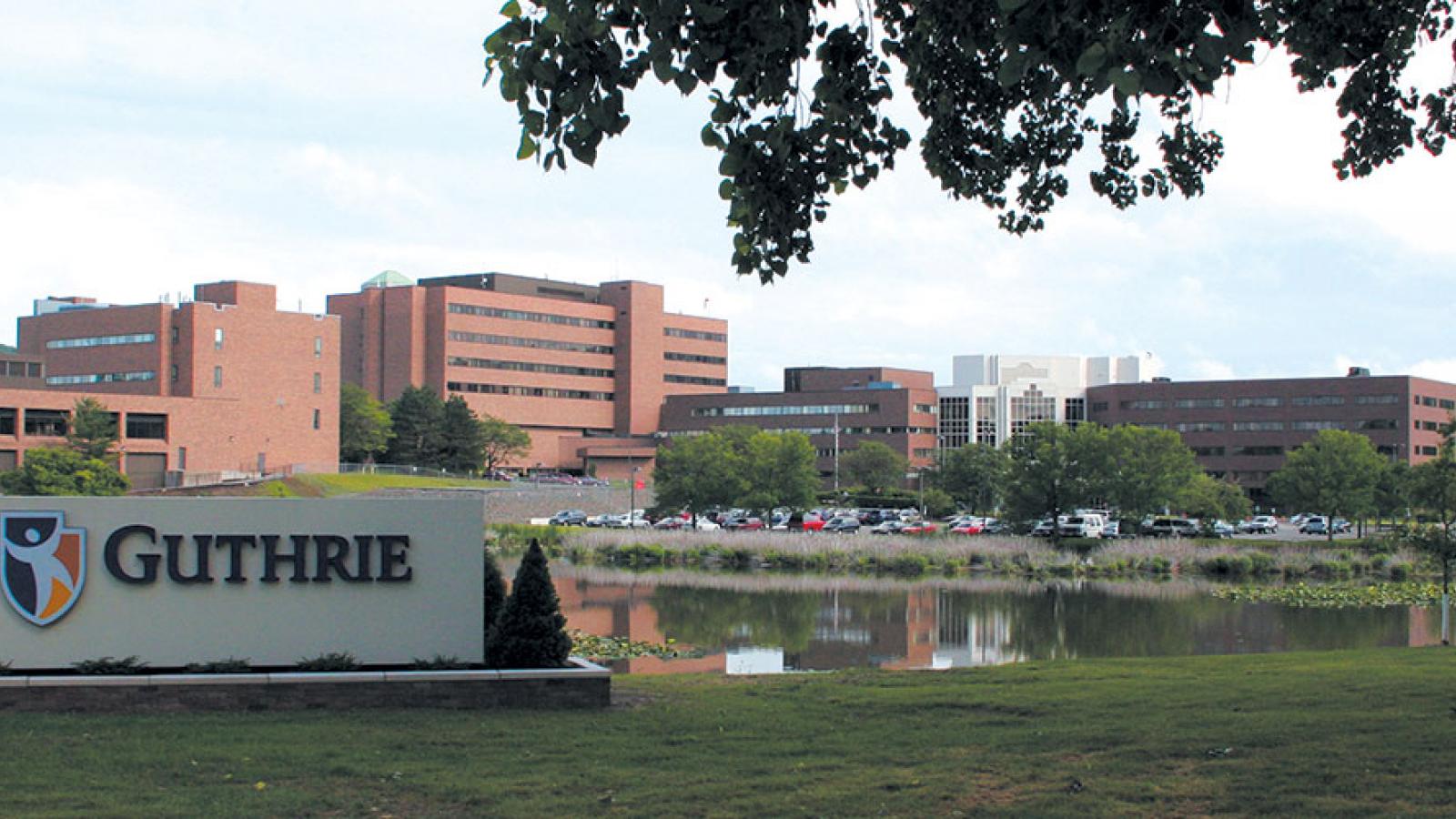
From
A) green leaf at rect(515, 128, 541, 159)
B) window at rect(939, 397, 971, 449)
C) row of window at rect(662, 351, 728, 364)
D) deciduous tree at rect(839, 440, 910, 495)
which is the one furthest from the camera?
row of window at rect(662, 351, 728, 364)

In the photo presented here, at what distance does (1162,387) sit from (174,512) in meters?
119

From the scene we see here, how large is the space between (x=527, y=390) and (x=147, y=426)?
A: 168 ft

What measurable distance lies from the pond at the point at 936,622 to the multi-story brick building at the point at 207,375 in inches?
1972

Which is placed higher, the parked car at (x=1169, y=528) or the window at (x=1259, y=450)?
the window at (x=1259, y=450)

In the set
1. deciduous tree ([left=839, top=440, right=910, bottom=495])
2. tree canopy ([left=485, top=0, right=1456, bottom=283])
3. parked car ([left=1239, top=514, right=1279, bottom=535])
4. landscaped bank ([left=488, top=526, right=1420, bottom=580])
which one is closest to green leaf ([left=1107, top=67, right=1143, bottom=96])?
tree canopy ([left=485, top=0, right=1456, bottom=283])

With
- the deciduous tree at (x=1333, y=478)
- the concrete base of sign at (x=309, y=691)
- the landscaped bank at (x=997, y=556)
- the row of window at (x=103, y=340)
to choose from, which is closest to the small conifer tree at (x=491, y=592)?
the concrete base of sign at (x=309, y=691)

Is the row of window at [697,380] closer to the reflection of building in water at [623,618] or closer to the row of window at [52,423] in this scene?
the row of window at [52,423]

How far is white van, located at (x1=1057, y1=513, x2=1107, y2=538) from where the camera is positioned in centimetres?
6731

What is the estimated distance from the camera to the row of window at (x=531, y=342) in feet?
441

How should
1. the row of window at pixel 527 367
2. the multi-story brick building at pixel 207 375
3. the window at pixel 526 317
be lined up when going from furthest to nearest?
the window at pixel 526 317 → the row of window at pixel 527 367 → the multi-story brick building at pixel 207 375

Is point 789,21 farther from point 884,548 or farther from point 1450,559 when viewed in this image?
point 884,548

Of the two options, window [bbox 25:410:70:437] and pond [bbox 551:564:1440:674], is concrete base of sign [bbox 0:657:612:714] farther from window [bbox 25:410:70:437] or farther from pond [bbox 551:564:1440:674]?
window [bbox 25:410:70:437]

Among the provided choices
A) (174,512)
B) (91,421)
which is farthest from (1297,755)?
(91,421)

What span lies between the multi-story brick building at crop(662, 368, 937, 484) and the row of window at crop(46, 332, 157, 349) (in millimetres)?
49407
